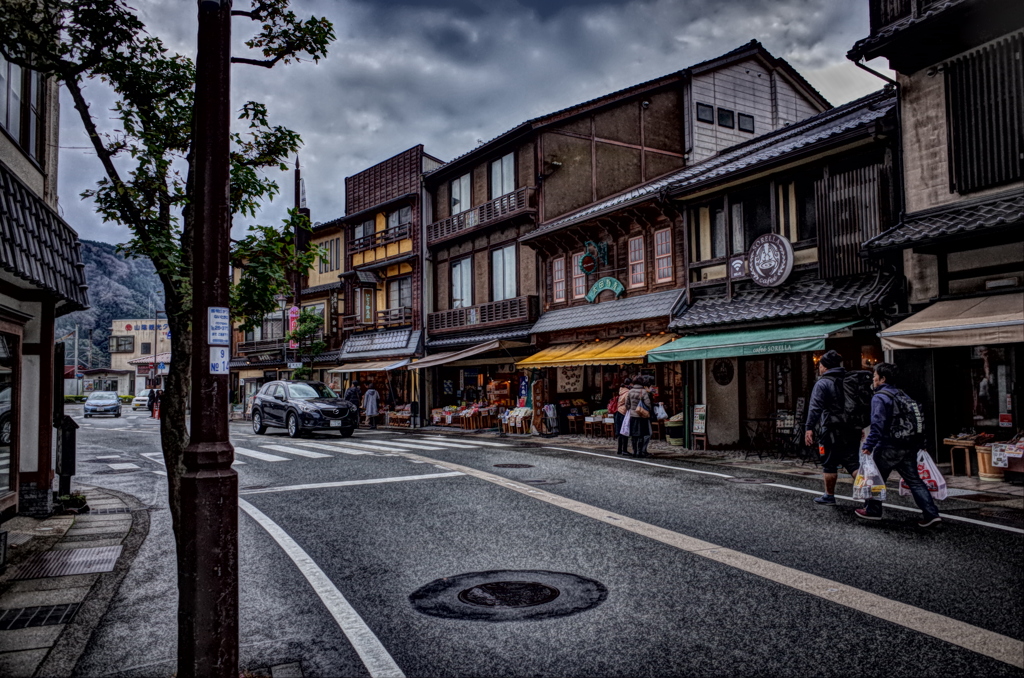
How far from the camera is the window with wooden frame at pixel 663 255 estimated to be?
19667mm

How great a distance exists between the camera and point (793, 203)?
15.7 metres

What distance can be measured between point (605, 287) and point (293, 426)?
1084cm

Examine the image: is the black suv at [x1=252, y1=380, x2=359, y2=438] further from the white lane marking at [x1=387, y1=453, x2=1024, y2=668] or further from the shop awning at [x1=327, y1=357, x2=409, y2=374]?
the white lane marking at [x1=387, y1=453, x2=1024, y2=668]

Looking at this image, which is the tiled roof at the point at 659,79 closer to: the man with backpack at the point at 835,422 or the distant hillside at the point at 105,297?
the man with backpack at the point at 835,422

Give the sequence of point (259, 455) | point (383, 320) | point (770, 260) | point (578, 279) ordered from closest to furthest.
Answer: point (770, 260) < point (259, 455) < point (578, 279) < point (383, 320)

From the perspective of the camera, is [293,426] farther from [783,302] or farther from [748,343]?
[783,302]

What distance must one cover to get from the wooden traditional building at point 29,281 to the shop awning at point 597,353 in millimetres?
11989

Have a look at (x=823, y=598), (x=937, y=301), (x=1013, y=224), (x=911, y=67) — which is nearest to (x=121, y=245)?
(x=823, y=598)

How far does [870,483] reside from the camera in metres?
7.63

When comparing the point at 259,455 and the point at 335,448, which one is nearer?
the point at 259,455

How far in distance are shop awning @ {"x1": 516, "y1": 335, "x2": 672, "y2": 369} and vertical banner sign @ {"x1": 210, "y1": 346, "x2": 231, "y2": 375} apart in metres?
14.2

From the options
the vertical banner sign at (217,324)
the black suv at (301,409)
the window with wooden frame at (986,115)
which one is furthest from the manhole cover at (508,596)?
the black suv at (301,409)

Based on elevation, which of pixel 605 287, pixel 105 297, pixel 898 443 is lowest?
pixel 898 443

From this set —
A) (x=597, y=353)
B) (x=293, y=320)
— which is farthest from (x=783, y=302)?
Answer: (x=293, y=320)
